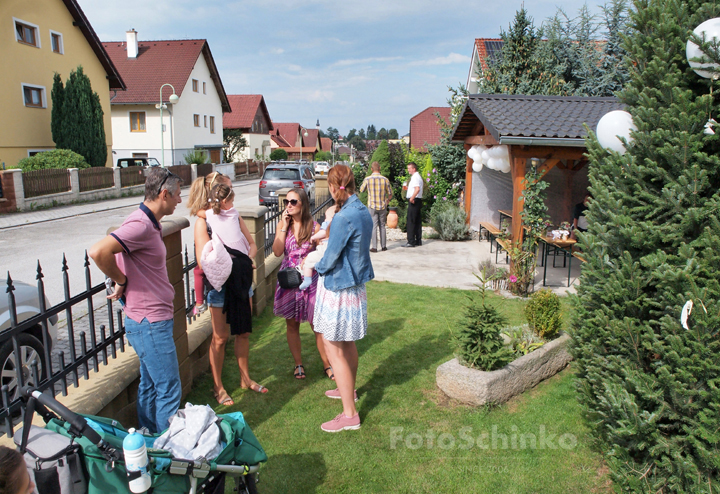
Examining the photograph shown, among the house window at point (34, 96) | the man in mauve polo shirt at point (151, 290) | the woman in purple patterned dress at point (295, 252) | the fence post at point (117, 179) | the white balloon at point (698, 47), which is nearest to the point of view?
the white balloon at point (698, 47)

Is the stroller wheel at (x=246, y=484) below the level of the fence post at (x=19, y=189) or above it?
below

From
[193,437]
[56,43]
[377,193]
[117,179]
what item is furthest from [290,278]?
[56,43]

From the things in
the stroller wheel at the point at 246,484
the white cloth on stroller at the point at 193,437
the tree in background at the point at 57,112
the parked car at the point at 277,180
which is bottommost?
the stroller wheel at the point at 246,484

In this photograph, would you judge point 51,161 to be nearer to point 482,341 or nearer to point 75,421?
point 482,341

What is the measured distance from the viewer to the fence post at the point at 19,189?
16953 mm

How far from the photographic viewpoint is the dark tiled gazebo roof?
26.7ft

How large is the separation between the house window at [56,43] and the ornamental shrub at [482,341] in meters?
27.2

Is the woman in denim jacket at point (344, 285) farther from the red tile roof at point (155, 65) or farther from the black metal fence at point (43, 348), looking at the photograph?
the red tile roof at point (155, 65)

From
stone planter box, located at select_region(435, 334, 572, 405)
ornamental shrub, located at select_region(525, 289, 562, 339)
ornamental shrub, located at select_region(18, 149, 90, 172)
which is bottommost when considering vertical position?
stone planter box, located at select_region(435, 334, 572, 405)

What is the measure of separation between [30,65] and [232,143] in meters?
26.1

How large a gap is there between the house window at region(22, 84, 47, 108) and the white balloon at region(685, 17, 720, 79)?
26.3 metres

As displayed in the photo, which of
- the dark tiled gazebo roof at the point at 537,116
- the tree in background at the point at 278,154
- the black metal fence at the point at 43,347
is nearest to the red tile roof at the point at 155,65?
the tree in background at the point at 278,154

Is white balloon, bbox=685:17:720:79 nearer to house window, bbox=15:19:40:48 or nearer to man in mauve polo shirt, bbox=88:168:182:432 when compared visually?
man in mauve polo shirt, bbox=88:168:182:432

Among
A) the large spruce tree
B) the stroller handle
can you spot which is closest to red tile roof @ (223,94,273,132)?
the large spruce tree
